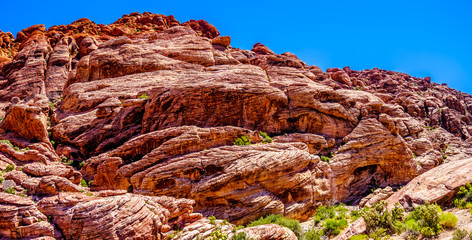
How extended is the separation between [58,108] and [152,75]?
13.2 meters

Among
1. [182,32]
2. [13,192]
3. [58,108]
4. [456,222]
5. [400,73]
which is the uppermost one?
[400,73]

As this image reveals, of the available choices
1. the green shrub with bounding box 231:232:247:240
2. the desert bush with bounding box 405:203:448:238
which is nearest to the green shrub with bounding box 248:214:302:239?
the green shrub with bounding box 231:232:247:240

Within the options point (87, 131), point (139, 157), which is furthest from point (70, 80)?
point (139, 157)

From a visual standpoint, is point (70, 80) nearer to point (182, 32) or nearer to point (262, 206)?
point (182, 32)

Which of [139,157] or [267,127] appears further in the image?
[267,127]

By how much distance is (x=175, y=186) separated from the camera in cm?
2417

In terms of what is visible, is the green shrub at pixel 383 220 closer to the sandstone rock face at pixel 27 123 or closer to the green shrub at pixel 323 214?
the green shrub at pixel 323 214

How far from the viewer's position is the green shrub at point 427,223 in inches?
595

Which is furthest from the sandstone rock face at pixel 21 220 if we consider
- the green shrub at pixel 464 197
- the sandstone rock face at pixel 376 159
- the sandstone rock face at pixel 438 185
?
the sandstone rock face at pixel 376 159

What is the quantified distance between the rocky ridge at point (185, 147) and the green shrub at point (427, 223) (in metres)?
3.42

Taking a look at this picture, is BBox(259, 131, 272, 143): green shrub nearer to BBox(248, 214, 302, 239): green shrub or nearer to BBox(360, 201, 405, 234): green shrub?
BBox(248, 214, 302, 239): green shrub

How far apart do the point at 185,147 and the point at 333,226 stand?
14.2m

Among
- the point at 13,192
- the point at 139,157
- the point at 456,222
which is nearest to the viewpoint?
the point at 456,222

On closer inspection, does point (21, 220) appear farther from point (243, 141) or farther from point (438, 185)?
point (438, 185)
